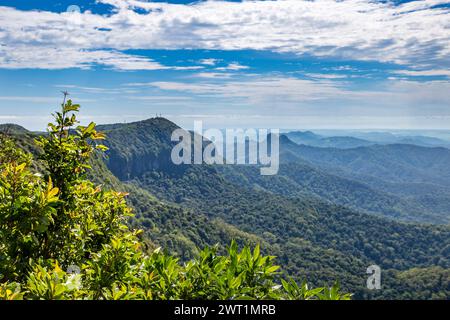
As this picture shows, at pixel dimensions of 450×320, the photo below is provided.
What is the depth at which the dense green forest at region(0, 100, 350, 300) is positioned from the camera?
372cm

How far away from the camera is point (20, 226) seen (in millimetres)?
4238

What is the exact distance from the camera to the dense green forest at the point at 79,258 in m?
3.72

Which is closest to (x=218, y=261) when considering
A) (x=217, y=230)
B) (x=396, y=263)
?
(x=217, y=230)

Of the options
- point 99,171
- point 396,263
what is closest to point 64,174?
point 99,171

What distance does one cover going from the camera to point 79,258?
543 cm

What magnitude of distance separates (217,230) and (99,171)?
58.0 metres

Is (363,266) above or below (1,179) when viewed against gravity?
below

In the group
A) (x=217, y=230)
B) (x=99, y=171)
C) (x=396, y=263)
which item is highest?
(x=99, y=171)
